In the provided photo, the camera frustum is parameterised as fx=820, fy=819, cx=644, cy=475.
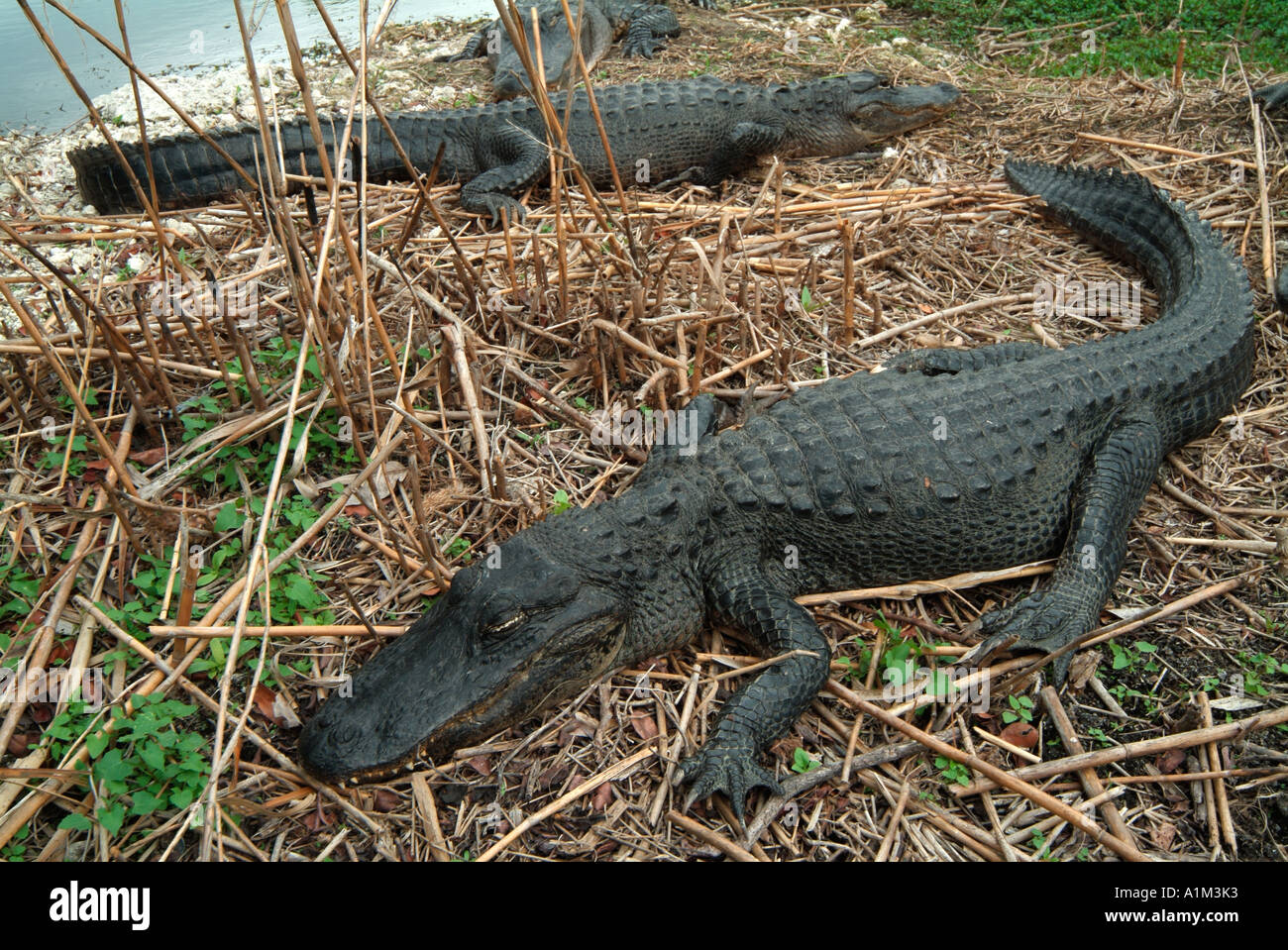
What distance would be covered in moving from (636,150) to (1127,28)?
4336mm

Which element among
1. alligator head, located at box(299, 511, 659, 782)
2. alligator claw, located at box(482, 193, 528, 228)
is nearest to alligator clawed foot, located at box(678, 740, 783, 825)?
alligator head, located at box(299, 511, 659, 782)

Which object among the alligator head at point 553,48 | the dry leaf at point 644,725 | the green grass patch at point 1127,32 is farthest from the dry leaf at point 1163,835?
the alligator head at point 553,48

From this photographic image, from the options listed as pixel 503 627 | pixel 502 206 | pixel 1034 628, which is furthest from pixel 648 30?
pixel 503 627

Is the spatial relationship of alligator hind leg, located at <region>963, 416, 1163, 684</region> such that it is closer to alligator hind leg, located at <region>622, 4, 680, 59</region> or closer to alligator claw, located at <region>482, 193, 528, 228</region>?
alligator claw, located at <region>482, 193, 528, 228</region>

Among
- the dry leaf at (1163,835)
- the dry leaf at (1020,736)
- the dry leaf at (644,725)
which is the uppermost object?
the dry leaf at (644,725)

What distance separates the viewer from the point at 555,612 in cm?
244

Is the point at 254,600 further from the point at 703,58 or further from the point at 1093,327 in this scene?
the point at 703,58

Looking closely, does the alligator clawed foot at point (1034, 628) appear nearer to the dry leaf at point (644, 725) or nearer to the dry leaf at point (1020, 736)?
the dry leaf at point (1020, 736)

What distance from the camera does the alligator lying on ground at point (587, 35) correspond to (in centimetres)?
714

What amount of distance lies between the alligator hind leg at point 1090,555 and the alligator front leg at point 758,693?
1.83ft

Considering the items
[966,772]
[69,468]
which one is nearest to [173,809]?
[69,468]

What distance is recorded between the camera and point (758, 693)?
2.46 metres

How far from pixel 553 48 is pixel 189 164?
3698 millimetres

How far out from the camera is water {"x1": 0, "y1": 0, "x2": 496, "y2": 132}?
221 inches
